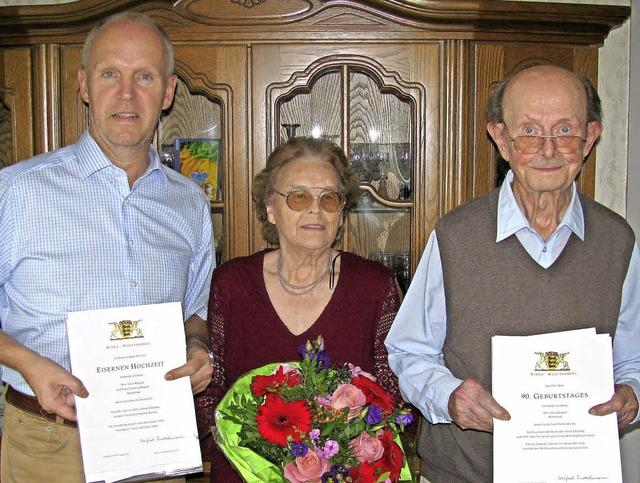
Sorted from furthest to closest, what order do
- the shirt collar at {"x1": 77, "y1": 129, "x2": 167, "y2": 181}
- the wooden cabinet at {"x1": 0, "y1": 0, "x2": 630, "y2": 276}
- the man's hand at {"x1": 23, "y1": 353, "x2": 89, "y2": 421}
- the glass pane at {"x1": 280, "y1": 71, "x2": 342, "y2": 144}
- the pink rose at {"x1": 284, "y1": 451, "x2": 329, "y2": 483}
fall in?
the glass pane at {"x1": 280, "y1": 71, "x2": 342, "y2": 144}, the wooden cabinet at {"x1": 0, "y1": 0, "x2": 630, "y2": 276}, the shirt collar at {"x1": 77, "y1": 129, "x2": 167, "y2": 181}, the man's hand at {"x1": 23, "y1": 353, "x2": 89, "y2": 421}, the pink rose at {"x1": 284, "y1": 451, "x2": 329, "y2": 483}

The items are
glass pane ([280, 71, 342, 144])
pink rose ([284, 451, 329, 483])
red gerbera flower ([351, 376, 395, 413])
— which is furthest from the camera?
glass pane ([280, 71, 342, 144])

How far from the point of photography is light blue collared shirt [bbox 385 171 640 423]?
5.37 ft

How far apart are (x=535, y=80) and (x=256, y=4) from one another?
1123 mm

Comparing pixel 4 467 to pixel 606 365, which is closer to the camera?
pixel 606 365

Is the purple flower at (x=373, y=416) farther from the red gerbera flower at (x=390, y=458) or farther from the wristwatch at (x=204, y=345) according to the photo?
the wristwatch at (x=204, y=345)

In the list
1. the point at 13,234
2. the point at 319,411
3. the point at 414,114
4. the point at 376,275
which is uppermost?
the point at 414,114

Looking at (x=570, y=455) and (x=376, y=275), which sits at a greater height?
(x=376, y=275)

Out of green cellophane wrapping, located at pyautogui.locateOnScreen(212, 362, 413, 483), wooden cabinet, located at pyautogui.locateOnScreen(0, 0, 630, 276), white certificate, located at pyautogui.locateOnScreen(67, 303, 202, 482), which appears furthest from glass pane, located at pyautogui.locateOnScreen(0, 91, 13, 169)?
green cellophane wrapping, located at pyautogui.locateOnScreen(212, 362, 413, 483)

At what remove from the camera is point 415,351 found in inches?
67.9

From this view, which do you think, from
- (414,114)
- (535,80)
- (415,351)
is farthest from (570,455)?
(414,114)

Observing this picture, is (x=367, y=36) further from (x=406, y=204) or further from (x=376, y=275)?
(x=376, y=275)

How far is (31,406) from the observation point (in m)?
1.73

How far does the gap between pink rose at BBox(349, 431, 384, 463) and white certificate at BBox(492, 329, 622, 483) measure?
0.30 metres

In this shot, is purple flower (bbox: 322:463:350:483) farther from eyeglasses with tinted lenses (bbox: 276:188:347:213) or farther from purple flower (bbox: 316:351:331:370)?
eyeglasses with tinted lenses (bbox: 276:188:347:213)
